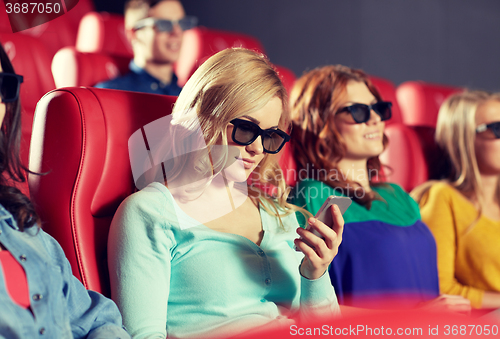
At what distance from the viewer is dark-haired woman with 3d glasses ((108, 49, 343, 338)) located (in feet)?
2.56

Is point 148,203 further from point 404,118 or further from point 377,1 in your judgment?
point 377,1

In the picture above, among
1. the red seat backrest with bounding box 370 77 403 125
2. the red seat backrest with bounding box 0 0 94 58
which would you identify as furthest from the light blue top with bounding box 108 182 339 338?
the red seat backrest with bounding box 0 0 94 58

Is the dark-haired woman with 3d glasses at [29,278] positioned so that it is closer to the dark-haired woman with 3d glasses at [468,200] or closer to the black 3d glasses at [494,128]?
the dark-haired woman with 3d glasses at [468,200]

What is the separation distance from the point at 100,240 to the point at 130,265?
0.11 m

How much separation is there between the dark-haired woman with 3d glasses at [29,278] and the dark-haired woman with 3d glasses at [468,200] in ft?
3.07

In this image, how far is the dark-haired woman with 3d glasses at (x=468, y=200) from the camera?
4.34 ft

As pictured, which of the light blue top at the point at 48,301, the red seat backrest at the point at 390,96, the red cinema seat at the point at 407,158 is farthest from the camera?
the red seat backrest at the point at 390,96

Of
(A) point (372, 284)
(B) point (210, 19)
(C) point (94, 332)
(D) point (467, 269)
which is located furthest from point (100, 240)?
(B) point (210, 19)

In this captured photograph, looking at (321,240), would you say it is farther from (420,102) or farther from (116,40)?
(116,40)

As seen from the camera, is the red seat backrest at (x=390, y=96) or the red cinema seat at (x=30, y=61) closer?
the red cinema seat at (x=30, y=61)

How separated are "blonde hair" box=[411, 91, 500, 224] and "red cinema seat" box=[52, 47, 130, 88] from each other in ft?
3.65

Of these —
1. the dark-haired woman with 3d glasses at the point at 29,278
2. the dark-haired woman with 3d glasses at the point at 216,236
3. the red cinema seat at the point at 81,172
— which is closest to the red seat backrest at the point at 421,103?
the dark-haired woman with 3d glasses at the point at 216,236

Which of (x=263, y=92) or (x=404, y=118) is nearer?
(x=263, y=92)

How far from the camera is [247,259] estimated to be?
864 millimetres
